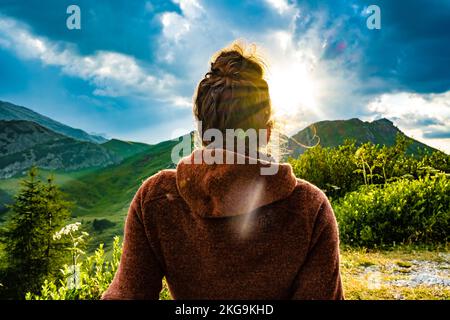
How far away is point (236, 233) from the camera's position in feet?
5.62

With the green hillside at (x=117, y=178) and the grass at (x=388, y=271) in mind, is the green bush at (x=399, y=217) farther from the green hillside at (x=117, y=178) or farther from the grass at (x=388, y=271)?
the green hillside at (x=117, y=178)

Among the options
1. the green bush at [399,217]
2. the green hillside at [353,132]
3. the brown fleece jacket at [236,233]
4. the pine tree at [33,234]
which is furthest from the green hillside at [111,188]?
the brown fleece jacket at [236,233]

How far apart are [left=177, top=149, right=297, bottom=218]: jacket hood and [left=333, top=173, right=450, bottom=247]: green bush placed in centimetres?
612

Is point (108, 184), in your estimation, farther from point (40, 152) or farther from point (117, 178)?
point (40, 152)

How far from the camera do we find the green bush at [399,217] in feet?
23.8

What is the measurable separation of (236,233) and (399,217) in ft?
21.3

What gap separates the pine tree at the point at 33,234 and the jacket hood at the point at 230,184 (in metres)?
16.0

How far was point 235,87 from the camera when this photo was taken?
69.1 inches

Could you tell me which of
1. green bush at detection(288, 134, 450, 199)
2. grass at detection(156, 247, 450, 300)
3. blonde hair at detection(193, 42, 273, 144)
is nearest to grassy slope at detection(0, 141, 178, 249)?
green bush at detection(288, 134, 450, 199)

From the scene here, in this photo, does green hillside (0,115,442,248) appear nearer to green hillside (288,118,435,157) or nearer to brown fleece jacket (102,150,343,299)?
green hillside (288,118,435,157)

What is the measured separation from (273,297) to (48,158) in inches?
7649

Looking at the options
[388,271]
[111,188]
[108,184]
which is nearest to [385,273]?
[388,271]

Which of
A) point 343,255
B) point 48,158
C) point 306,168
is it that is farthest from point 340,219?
point 48,158
